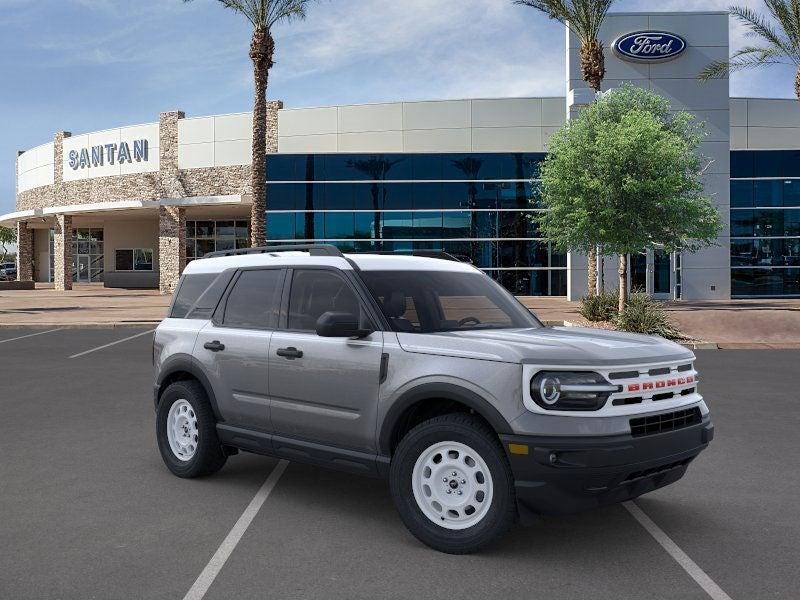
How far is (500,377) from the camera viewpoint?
4535 millimetres

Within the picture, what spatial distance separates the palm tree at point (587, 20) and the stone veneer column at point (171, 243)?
23170 millimetres

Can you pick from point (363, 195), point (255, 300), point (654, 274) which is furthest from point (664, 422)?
point (363, 195)

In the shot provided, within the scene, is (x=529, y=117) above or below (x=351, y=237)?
above

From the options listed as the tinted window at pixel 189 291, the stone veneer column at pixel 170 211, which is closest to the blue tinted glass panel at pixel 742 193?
the stone veneer column at pixel 170 211

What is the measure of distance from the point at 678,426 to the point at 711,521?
1.01 metres

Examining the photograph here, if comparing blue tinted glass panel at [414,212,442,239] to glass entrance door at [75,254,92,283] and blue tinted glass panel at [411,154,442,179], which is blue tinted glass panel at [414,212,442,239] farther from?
glass entrance door at [75,254,92,283]

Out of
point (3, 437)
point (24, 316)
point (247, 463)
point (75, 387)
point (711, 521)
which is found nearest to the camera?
point (711, 521)

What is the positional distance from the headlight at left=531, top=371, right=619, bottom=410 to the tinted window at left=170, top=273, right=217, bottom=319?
11.1 feet

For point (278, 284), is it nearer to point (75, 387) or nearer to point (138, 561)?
point (138, 561)

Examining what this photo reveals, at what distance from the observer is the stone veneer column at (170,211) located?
4403 cm

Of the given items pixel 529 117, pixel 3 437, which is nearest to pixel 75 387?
pixel 3 437

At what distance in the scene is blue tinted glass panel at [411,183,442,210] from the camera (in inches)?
1497

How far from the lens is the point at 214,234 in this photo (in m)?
50.5

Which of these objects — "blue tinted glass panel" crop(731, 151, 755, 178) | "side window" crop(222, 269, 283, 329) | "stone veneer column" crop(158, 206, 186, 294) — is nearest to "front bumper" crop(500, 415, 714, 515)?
"side window" crop(222, 269, 283, 329)
